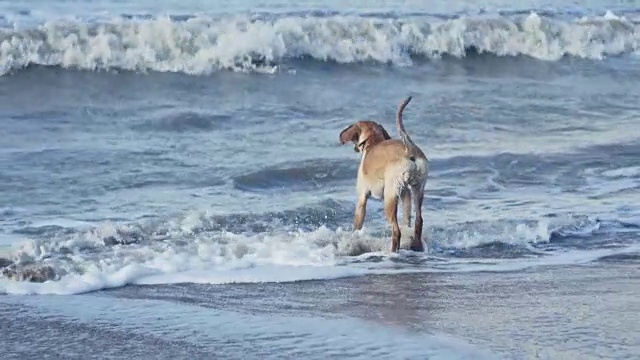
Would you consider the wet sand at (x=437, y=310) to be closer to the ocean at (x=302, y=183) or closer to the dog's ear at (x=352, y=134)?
the ocean at (x=302, y=183)

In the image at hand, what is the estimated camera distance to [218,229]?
30.5 feet

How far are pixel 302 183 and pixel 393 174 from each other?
2.80 metres

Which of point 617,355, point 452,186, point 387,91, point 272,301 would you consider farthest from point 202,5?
point 617,355

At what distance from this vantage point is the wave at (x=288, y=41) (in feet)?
58.5

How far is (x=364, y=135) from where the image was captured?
9203mm

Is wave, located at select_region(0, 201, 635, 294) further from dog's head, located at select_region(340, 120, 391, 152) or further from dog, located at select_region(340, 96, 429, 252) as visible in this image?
dog's head, located at select_region(340, 120, 391, 152)

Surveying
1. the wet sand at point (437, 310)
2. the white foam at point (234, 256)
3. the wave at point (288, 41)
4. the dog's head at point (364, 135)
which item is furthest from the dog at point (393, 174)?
the wave at point (288, 41)

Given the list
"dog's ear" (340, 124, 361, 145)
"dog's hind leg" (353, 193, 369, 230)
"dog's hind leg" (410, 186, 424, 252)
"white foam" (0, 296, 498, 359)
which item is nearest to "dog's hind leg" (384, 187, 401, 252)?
"dog's hind leg" (410, 186, 424, 252)

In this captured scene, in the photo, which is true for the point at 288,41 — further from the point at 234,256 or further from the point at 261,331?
the point at 261,331

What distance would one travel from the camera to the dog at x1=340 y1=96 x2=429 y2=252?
8.52 metres

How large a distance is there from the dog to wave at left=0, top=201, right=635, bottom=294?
18 centimetres

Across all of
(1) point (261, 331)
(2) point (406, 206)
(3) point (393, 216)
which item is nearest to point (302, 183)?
(2) point (406, 206)

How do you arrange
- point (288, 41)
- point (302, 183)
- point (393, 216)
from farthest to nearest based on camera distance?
point (288, 41) → point (302, 183) → point (393, 216)

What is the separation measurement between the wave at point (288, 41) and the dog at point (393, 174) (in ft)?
29.3
